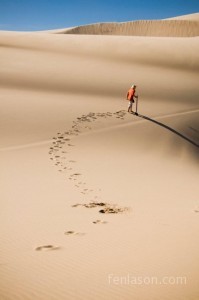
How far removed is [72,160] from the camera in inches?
410

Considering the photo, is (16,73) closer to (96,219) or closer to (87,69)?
(87,69)

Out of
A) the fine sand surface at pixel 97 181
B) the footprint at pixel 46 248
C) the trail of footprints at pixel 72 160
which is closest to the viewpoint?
the fine sand surface at pixel 97 181

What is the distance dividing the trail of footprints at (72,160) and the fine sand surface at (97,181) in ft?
0.15

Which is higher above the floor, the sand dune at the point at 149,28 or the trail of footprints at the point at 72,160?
the sand dune at the point at 149,28

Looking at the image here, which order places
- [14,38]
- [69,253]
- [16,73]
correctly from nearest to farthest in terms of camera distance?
[69,253], [16,73], [14,38]

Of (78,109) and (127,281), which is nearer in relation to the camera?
(127,281)

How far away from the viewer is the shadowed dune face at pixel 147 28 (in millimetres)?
67438

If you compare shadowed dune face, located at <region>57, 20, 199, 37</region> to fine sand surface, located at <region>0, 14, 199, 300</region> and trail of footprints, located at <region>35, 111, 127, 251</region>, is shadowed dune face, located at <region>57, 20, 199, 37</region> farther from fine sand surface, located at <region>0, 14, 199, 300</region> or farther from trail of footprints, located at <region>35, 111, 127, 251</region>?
trail of footprints, located at <region>35, 111, 127, 251</region>

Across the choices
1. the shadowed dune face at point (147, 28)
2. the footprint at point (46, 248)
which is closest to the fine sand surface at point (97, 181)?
the footprint at point (46, 248)

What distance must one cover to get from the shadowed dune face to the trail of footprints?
2358 inches

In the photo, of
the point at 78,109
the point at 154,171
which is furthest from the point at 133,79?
the point at 154,171

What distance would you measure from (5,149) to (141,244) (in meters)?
7.25

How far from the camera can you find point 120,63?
24938mm

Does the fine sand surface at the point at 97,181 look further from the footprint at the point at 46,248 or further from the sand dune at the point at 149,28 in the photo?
the sand dune at the point at 149,28
